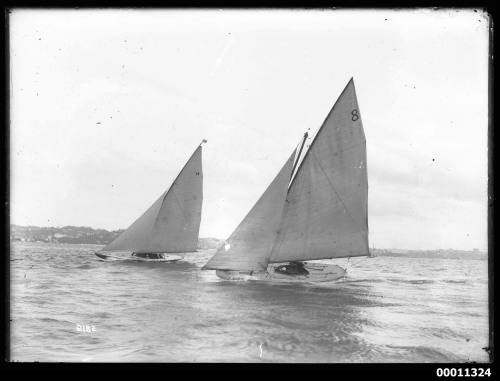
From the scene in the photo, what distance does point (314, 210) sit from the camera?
27.9m

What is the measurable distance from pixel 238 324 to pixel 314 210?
1218cm

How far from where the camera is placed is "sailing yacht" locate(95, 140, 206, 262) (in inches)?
1850

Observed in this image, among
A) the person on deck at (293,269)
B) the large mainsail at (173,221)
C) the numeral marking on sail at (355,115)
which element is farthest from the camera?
the large mainsail at (173,221)

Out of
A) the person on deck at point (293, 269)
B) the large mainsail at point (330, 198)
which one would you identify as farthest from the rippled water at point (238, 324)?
the large mainsail at point (330, 198)

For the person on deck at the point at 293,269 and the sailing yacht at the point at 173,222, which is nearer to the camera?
the person on deck at the point at 293,269

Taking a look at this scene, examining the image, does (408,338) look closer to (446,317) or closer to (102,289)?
(446,317)

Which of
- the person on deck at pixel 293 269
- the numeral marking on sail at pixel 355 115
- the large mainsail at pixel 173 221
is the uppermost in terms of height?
the numeral marking on sail at pixel 355 115

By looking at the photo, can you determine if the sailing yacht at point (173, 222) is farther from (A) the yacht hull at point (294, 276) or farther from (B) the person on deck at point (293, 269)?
(B) the person on deck at point (293, 269)

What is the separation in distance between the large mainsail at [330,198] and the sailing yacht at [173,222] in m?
20.5

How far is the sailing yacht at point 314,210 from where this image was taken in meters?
27.1

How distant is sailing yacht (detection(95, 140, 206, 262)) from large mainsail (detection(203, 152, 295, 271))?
732 inches

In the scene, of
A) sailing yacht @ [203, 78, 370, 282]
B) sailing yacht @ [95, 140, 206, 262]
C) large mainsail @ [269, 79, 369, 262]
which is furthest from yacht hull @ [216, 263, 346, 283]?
sailing yacht @ [95, 140, 206, 262]
